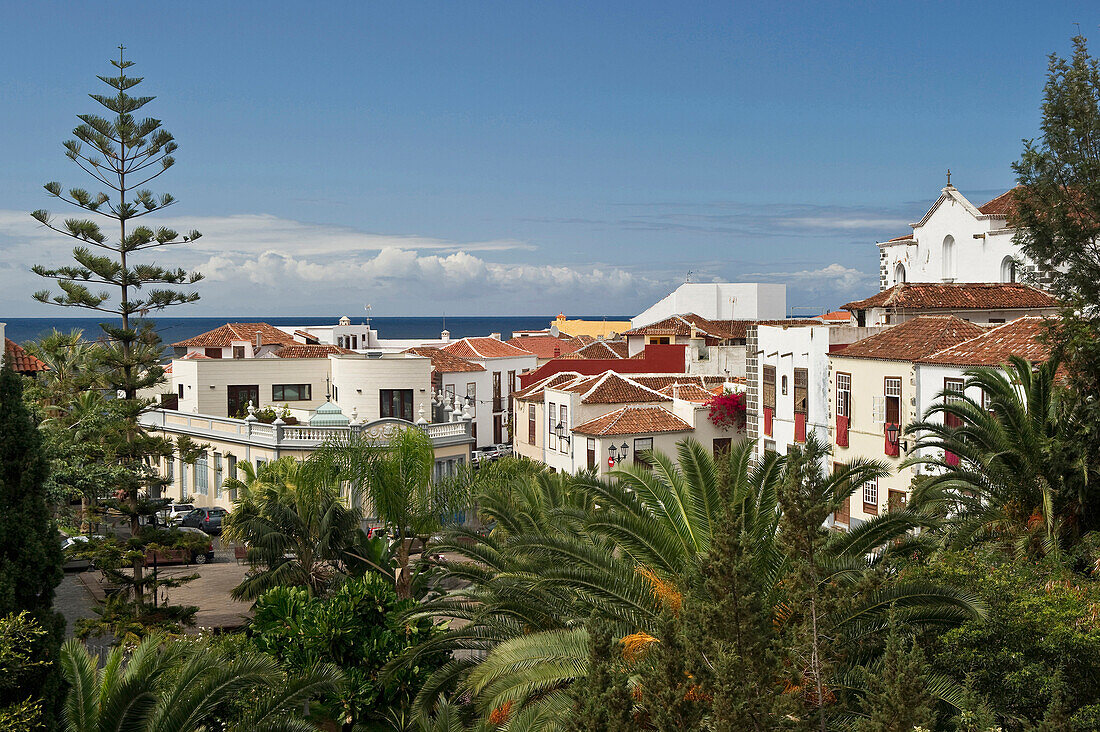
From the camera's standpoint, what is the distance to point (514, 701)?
13.7 meters

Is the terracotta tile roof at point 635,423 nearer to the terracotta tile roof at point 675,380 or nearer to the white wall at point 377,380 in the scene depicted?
the terracotta tile roof at point 675,380

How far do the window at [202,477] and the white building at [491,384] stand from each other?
18.1m

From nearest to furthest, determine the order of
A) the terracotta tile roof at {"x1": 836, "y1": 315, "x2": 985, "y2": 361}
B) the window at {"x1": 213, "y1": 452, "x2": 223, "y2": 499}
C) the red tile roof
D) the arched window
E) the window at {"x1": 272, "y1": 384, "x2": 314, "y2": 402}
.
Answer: the terracotta tile roof at {"x1": 836, "y1": 315, "x2": 985, "y2": 361} < the arched window < the window at {"x1": 213, "y1": 452, "x2": 223, "y2": 499} < the window at {"x1": 272, "y1": 384, "x2": 314, "y2": 402} < the red tile roof

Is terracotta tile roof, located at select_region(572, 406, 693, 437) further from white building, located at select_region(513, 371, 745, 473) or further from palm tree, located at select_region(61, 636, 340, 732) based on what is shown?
palm tree, located at select_region(61, 636, 340, 732)

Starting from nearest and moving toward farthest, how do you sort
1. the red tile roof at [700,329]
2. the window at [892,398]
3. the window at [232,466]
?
the window at [892,398] → the window at [232,466] → the red tile roof at [700,329]

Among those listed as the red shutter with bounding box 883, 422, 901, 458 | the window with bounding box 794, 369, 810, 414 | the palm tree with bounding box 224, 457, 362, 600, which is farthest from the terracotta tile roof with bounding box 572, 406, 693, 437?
the palm tree with bounding box 224, 457, 362, 600

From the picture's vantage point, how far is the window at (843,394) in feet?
99.7

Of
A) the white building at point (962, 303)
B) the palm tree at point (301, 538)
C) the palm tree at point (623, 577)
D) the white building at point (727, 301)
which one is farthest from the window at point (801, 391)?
the white building at point (727, 301)

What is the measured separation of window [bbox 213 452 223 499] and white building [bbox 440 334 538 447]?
61.0 feet

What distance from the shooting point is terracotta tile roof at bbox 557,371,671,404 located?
44750 millimetres

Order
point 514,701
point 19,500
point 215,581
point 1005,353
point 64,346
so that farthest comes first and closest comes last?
point 64,346 < point 215,581 < point 1005,353 < point 514,701 < point 19,500

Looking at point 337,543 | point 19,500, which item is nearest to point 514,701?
point 19,500

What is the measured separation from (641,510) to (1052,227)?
855 cm

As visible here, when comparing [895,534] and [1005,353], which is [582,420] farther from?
[895,534]
